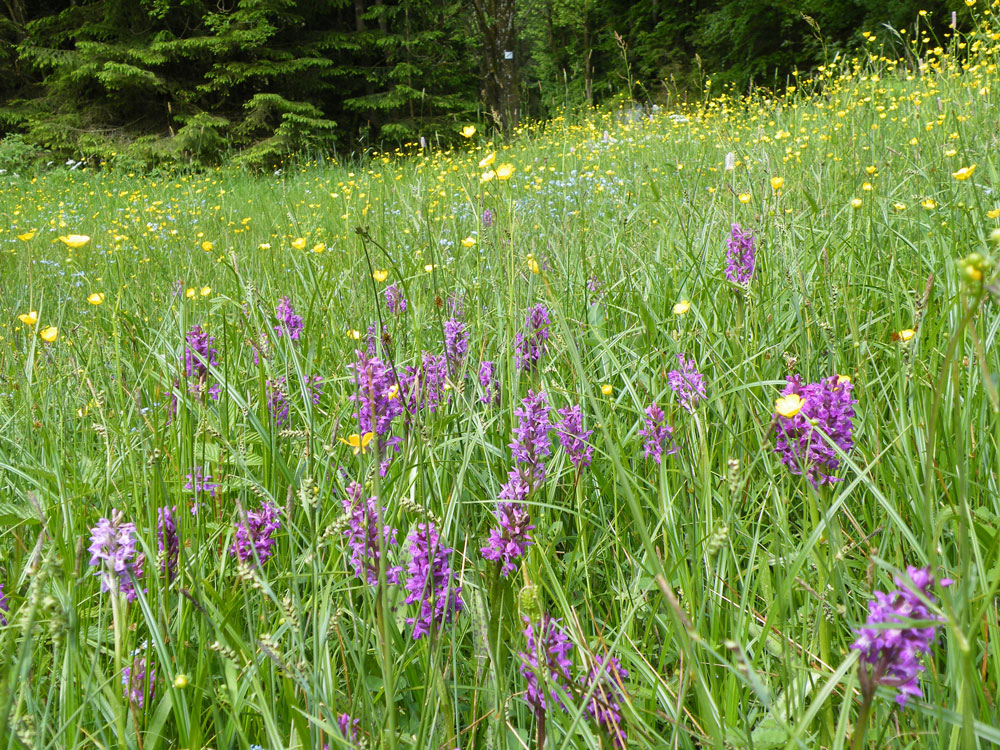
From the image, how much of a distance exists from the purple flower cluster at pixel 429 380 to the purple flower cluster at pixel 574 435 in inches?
8.6

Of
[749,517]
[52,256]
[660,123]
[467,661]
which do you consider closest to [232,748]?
[467,661]

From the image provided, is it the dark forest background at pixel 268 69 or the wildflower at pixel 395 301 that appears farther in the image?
the dark forest background at pixel 268 69

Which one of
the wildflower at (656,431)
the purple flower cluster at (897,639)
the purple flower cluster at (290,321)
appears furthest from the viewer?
the purple flower cluster at (290,321)

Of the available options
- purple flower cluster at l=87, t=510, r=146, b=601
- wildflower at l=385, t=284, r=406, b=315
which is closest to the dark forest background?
wildflower at l=385, t=284, r=406, b=315

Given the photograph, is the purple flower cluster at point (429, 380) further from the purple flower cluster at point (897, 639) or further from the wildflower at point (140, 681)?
the purple flower cluster at point (897, 639)

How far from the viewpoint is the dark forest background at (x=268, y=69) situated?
32.9 feet

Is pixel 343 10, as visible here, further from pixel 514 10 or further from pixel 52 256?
pixel 52 256

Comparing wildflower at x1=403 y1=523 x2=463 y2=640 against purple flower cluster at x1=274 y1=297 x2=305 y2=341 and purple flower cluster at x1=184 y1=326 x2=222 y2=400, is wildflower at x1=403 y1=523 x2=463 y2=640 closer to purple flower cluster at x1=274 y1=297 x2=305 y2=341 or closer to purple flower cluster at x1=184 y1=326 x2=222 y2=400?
purple flower cluster at x1=184 y1=326 x2=222 y2=400

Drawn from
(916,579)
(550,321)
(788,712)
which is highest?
(916,579)

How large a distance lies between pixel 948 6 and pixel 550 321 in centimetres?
1100

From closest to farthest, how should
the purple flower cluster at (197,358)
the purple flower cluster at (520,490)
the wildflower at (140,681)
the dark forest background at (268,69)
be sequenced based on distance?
the wildflower at (140,681)
the purple flower cluster at (520,490)
the purple flower cluster at (197,358)
the dark forest background at (268,69)

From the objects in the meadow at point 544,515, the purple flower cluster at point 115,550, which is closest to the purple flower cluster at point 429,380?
the meadow at point 544,515

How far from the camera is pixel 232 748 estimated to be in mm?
849

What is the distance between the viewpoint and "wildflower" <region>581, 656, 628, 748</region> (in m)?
0.67
